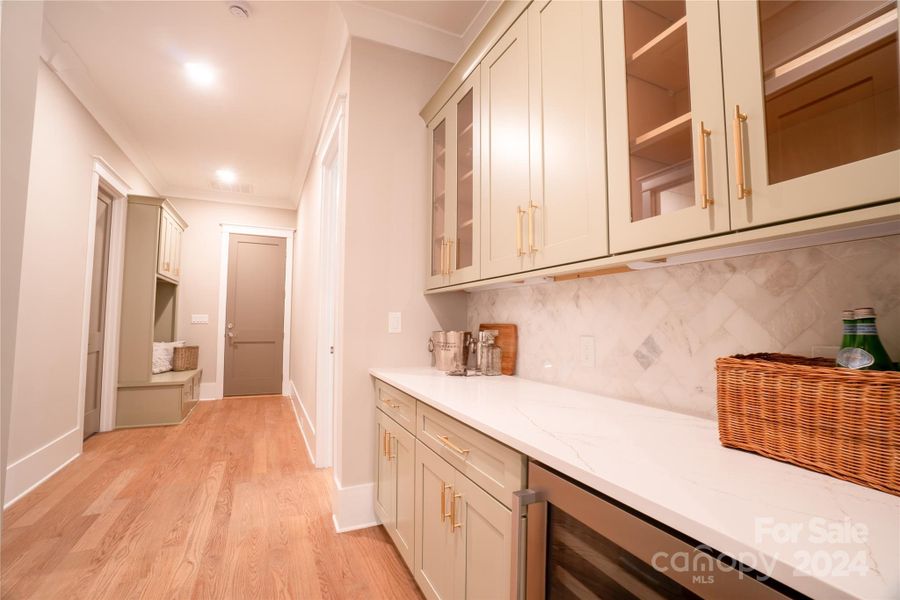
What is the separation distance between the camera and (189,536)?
2.13m

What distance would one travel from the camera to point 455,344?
7.02 ft

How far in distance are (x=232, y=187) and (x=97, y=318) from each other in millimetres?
2462

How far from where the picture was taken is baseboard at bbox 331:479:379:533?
2.21 m

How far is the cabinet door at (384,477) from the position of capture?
76.1 inches

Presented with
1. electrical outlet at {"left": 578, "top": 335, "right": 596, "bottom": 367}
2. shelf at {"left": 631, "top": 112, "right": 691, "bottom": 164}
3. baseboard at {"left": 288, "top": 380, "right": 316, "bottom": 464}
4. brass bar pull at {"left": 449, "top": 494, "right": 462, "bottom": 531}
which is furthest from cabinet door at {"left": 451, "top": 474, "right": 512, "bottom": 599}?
baseboard at {"left": 288, "top": 380, "right": 316, "bottom": 464}

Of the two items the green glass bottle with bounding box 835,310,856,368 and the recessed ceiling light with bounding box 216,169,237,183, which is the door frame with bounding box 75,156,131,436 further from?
the green glass bottle with bounding box 835,310,856,368

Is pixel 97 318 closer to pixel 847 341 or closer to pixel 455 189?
pixel 455 189

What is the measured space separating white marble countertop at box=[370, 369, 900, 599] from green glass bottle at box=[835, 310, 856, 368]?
0.23 metres

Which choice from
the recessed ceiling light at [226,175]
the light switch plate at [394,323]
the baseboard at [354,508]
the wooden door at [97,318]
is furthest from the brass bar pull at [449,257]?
the recessed ceiling light at [226,175]

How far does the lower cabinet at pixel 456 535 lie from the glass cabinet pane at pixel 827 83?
1.03m

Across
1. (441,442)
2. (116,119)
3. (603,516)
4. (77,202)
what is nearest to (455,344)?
(441,442)

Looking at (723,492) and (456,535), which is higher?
(723,492)

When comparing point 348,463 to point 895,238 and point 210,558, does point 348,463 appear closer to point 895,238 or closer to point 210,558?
point 210,558

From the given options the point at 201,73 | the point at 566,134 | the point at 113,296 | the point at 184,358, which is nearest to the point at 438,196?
the point at 566,134
